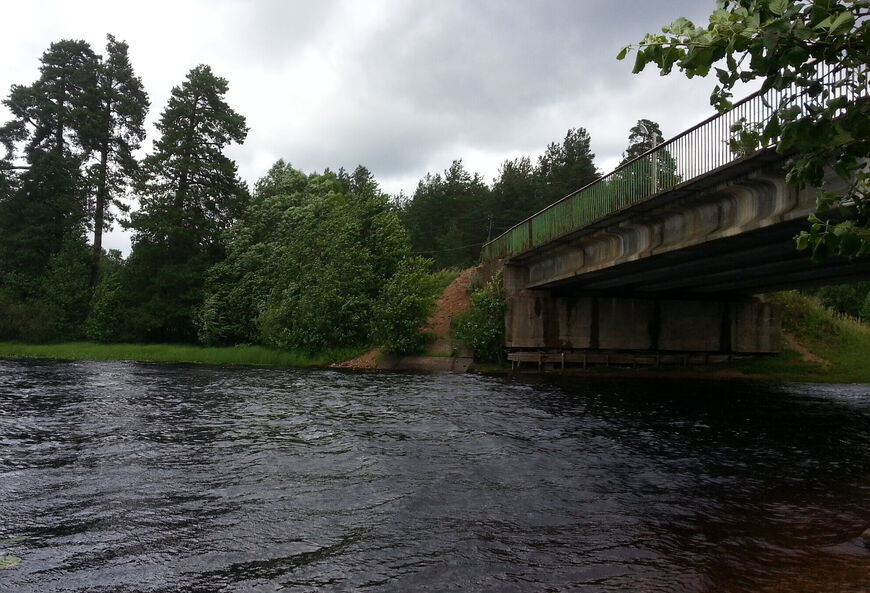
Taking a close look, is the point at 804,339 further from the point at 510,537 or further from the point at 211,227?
the point at 211,227

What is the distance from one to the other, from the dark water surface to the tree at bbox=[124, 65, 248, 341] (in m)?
34.1

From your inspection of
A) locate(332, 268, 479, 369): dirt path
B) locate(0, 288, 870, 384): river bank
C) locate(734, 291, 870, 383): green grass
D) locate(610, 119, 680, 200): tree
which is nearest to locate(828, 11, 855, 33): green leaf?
locate(610, 119, 680, 200): tree

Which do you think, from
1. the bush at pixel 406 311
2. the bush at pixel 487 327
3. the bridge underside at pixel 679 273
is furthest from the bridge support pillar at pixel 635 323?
the bush at pixel 406 311

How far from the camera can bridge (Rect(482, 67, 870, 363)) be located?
17.5 m

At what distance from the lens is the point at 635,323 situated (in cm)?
3744

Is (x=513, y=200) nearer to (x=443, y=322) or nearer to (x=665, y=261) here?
(x=443, y=322)

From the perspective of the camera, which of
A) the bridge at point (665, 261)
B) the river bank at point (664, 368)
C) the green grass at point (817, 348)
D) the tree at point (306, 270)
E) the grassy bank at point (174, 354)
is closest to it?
the bridge at point (665, 261)

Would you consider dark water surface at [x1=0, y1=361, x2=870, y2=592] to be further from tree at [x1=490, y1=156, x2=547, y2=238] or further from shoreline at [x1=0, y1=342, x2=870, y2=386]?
tree at [x1=490, y1=156, x2=547, y2=238]

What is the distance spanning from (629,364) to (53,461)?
32.3 meters

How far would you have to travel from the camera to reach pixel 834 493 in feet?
32.8

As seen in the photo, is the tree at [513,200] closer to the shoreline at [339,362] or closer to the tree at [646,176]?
the shoreline at [339,362]

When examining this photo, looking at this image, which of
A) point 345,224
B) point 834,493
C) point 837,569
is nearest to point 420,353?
point 345,224

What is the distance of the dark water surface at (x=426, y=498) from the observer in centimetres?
651

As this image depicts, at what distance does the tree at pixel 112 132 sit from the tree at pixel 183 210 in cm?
858
